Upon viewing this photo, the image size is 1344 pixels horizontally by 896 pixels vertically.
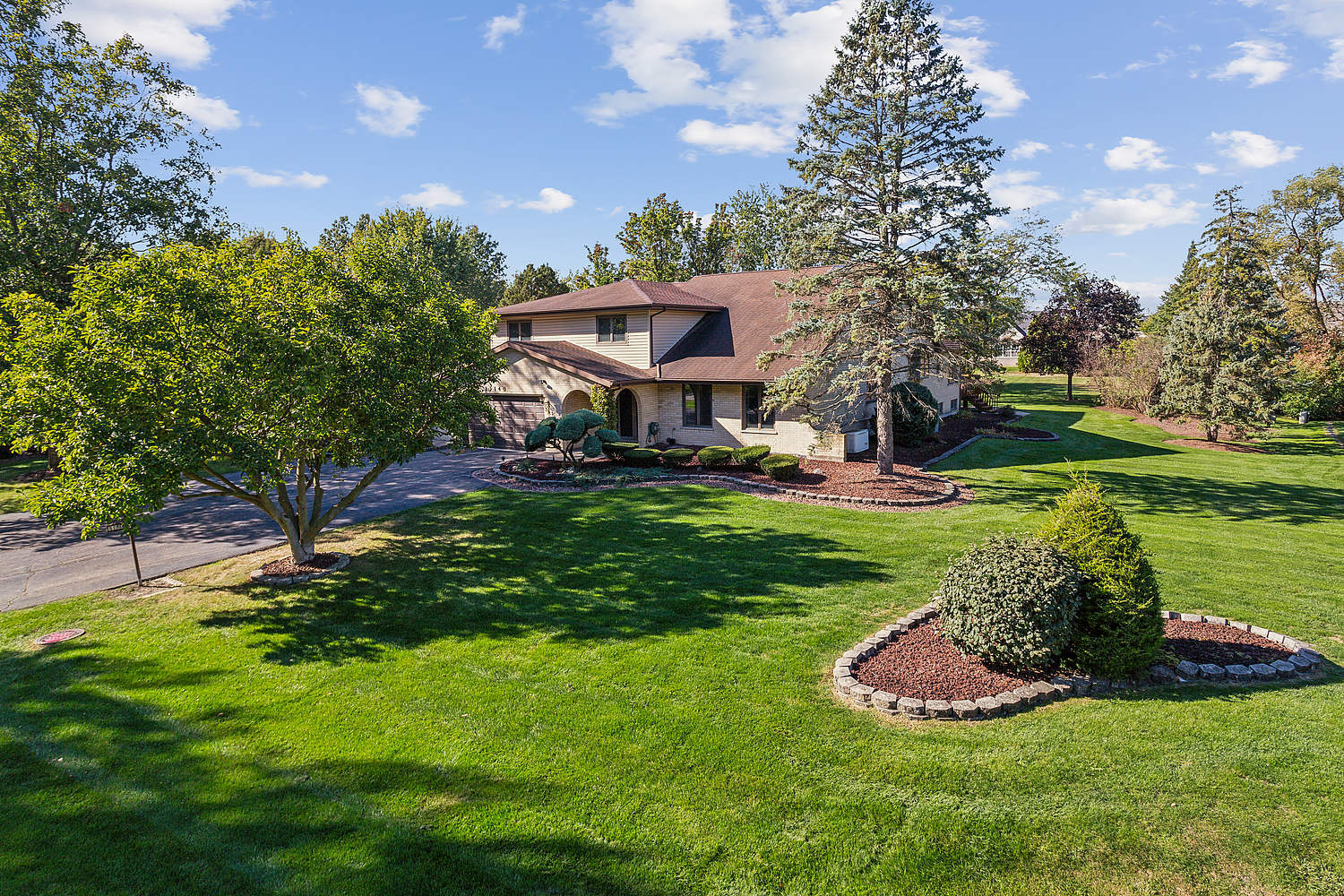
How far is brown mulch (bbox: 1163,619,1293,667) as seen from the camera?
26.1ft

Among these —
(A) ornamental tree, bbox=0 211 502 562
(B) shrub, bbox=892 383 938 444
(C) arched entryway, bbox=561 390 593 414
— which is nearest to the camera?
(A) ornamental tree, bbox=0 211 502 562

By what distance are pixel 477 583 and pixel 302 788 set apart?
5668mm

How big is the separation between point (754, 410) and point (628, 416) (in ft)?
18.5

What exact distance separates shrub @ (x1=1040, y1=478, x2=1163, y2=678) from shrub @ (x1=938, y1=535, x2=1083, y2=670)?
0.65ft

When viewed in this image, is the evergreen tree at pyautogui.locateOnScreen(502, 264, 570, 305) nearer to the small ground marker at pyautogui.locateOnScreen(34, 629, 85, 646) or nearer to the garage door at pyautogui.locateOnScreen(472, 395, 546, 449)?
the garage door at pyautogui.locateOnScreen(472, 395, 546, 449)

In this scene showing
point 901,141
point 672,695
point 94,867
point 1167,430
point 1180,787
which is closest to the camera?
point 94,867

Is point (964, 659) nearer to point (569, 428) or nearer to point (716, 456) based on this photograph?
point (716, 456)

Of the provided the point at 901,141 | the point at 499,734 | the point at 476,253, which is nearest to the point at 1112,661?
the point at 499,734

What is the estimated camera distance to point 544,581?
11703mm

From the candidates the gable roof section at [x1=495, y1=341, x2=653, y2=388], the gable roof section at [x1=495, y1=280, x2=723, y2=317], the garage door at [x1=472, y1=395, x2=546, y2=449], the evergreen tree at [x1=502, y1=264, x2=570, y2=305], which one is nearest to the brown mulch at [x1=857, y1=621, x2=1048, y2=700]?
the gable roof section at [x1=495, y1=341, x2=653, y2=388]

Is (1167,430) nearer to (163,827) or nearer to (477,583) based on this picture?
(477,583)

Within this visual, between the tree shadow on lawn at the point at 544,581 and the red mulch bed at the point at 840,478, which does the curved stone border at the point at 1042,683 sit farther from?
the red mulch bed at the point at 840,478

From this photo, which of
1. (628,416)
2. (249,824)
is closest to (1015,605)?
(249,824)

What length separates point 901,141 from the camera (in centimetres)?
1759
